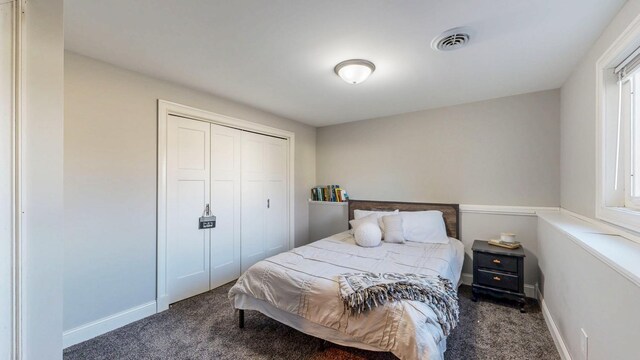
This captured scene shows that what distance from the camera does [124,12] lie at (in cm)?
152

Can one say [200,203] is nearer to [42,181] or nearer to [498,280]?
[42,181]

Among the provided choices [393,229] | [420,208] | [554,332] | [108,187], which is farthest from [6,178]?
[420,208]

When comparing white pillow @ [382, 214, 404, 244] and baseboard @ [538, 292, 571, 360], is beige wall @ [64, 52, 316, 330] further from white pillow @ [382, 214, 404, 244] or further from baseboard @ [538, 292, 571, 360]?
baseboard @ [538, 292, 571, 360]

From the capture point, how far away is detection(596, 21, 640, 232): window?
145 cm

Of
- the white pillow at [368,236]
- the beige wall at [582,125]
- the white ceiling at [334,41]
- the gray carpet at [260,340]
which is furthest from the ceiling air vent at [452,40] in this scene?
the gray carpet at [260,340]

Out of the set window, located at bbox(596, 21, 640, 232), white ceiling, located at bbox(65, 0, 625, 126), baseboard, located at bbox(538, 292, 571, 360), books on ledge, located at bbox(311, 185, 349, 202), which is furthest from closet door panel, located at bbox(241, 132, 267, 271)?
window, located at bbox(596, 21, 640, 232)

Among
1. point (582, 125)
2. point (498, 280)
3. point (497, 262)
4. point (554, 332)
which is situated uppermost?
point (582, 125)

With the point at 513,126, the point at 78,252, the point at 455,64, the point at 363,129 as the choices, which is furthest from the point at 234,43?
the point at 513,126

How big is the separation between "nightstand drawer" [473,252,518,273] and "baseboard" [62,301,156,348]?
3235 mm

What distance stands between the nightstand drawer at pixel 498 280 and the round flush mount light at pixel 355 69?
226cm

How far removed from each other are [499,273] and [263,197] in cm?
288

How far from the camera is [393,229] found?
2893mm

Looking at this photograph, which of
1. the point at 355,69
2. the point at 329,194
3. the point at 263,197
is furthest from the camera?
the point at 329,194

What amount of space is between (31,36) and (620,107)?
3.01 meters
